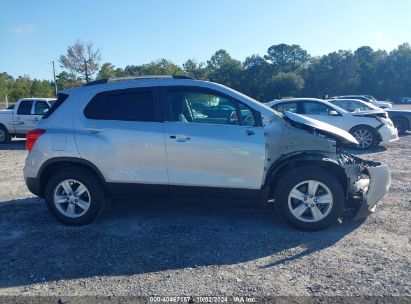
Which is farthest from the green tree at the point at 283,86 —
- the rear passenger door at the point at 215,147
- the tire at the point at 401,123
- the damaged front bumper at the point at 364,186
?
the rear passenger door at the point at 215,147

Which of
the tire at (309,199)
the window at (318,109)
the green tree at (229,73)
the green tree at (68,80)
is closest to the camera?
the tire at (309,199)

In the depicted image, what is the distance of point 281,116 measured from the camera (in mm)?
4949

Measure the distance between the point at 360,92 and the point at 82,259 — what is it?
83148mm

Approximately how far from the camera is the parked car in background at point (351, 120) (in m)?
11.6

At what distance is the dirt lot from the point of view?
11.6 feet

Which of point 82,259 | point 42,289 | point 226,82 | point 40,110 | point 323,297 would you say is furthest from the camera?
point 226,82

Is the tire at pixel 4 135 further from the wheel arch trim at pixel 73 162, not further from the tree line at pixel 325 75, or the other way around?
the tree line at pixel 325 75

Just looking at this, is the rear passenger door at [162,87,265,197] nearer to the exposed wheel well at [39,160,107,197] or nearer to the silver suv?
the silver suv

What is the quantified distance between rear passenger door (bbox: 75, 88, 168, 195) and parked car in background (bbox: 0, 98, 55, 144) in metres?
10.9

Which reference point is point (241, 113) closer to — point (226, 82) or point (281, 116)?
point (281, 116)

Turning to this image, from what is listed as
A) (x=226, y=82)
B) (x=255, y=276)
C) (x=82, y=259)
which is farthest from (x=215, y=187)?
(x=226, y=82)

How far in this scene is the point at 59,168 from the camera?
5.16 meters

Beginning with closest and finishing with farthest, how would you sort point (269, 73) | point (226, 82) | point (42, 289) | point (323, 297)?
1. point (323, 297)
2. point (42, 289)
3. point (226, 82)
4. point (269, 73)

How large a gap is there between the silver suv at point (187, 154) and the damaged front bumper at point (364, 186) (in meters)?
0.01
